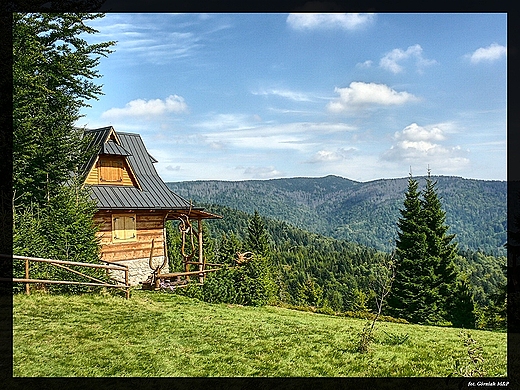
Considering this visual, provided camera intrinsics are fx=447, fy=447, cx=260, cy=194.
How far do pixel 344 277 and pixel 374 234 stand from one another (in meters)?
75.5

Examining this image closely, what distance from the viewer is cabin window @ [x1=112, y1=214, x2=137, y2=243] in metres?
16.2

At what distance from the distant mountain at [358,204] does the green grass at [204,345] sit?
9957cm

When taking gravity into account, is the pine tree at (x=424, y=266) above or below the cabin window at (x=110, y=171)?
below

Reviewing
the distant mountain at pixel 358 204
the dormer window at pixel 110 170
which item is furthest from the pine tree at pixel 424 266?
the distant mountain at pixel 358 204

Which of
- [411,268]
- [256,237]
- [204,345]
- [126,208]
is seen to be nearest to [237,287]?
[126,208]

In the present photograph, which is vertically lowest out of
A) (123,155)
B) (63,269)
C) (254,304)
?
(254,304)

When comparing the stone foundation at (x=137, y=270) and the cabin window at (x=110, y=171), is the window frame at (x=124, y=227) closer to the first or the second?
the stone foundation at (x=137, y=270)

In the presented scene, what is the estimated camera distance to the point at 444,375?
7078 mm

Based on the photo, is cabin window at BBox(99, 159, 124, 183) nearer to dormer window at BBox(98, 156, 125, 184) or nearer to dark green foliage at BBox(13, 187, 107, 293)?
dormer window at BBox(98, 156, 125, 184)

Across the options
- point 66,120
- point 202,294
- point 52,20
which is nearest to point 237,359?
point 202,294

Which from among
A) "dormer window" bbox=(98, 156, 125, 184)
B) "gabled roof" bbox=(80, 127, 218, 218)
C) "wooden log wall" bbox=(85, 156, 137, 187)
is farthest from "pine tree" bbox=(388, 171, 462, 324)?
"dormer window" bbox=(98, 156, 125, 184)

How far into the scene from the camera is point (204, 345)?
27.8 feet

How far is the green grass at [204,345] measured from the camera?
7191 mm
